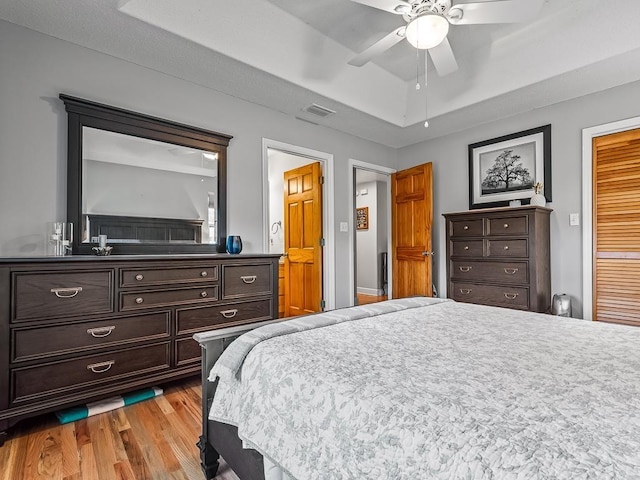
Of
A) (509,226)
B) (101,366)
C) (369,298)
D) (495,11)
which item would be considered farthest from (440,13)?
(369,298)

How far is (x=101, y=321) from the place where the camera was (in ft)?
7.13

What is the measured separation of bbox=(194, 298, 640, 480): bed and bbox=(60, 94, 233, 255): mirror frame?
1704 millimetres

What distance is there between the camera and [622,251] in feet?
10.4

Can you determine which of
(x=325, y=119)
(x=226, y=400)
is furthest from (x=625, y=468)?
(x=325, y=119)

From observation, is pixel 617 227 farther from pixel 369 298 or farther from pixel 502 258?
pixel 369 298

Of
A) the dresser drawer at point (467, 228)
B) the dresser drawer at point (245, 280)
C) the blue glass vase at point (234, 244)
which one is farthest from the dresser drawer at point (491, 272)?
the blue glass vase at point (234, 244)

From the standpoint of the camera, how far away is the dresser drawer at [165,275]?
2.28 meters

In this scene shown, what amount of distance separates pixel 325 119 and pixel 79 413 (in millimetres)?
3415

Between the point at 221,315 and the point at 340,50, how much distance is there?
2.62 metres

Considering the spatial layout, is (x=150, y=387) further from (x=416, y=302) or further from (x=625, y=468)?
(x=625, y=468)

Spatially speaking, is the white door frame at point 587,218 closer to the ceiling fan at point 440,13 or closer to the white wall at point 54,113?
the ceiling fan at point 440,13

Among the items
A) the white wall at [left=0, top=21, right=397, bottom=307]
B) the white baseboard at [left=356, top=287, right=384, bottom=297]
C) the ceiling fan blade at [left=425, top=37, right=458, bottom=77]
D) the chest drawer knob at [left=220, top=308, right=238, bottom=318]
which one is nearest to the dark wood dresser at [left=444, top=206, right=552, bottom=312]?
the ceiling fan blade at [left=425, top=37, right=458, bottom=77]

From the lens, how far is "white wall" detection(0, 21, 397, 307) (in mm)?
2266

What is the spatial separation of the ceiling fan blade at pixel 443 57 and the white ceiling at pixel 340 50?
43cm
